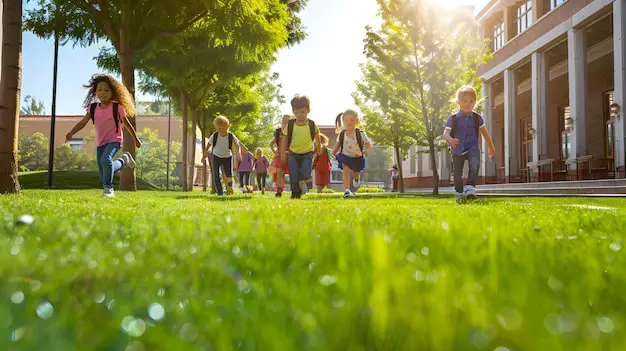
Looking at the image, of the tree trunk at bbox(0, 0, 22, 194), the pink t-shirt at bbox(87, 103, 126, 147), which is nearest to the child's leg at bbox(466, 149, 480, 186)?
the pink t-shirt at bbox(87, 103, 126, 147)

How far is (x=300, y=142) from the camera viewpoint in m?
10.9

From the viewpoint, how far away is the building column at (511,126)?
28250 mm

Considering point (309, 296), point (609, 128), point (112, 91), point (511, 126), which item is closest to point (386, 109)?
point (511, 126)

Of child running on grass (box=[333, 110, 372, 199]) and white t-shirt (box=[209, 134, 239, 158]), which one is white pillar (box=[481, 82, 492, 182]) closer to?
child running on grass (box=[333, 110, 372, 199])

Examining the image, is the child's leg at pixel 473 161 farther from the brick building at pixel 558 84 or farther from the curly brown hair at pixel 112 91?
the brick building at pixel 558 84

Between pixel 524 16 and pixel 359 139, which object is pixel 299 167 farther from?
pixel 524 16

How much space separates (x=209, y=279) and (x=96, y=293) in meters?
0.34

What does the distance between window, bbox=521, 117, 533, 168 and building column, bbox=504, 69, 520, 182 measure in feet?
9.92

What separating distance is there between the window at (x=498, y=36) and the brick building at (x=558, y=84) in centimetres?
7

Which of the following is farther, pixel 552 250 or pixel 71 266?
pixel 552 250

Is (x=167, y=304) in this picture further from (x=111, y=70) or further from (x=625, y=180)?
(x=111, y=70)

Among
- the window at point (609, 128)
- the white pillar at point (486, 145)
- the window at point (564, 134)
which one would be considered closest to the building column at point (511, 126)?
the white pillar at point (486, 145)

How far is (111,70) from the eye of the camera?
20.9m

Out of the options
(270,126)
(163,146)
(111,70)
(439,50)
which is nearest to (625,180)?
(439,50)
